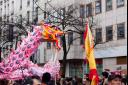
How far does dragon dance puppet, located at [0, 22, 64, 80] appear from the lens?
1602 centimetres

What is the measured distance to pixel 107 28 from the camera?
39.2 metres

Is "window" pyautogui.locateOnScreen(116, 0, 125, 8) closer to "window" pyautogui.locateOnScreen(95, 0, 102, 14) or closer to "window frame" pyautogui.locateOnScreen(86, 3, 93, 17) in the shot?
"window" pyautogui.locateOnScreen(95, 0, 102, 14)

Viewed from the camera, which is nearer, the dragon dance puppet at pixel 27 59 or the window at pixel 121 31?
the dragon dance puppet at pixel 27 59

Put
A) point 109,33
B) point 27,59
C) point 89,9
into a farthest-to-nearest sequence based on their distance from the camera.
A: point 89,9 → point 109,33 → point 27,59

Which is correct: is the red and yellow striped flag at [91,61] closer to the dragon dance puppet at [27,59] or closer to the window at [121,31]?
the dragon dance puppet at [27,59]

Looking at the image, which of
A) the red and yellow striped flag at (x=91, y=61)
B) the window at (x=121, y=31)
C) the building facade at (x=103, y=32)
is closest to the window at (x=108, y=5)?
the building facade at (x=103, y=32)

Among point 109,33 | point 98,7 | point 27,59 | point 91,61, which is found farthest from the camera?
point 98,7

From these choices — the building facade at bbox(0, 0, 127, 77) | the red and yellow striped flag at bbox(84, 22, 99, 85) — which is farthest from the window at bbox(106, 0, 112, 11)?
the red and yellow striped flag at bbox(84, 22, 99, 85)

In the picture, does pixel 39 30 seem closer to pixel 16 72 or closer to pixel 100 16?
pixel 16 72

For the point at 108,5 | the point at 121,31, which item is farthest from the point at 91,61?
the point at 108,5

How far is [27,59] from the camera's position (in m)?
16.6

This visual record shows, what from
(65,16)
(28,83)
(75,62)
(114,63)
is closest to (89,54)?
(28,83)

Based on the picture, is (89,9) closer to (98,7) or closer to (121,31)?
(98,7)

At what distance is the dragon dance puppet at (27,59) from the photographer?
16.0 m
